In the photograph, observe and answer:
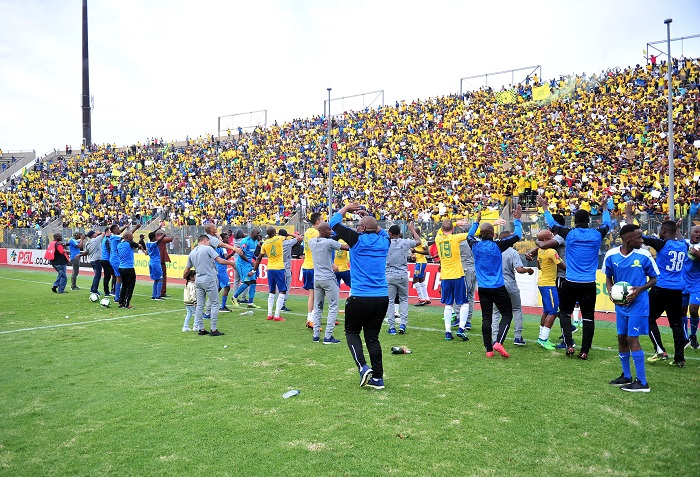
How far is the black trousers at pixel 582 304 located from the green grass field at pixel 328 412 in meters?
0.38

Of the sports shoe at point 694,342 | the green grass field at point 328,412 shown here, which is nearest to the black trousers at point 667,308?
the green grass field at point 328,412

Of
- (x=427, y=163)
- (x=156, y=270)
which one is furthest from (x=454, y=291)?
(x=427, y=163)

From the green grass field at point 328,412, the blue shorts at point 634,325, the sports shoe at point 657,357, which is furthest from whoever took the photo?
the sports shoe at point 657,357

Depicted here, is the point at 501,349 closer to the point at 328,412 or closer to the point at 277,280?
the point at 328,412

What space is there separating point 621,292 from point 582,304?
1773 mm

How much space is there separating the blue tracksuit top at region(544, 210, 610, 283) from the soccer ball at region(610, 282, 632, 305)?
1.60 metres

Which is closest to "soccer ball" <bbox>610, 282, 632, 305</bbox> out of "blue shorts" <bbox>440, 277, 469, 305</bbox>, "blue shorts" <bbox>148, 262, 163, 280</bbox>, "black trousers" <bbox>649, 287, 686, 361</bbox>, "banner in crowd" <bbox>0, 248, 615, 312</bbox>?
"black trousers" <bbox>649, 287, 686, 361</bbox>

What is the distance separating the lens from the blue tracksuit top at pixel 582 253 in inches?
325

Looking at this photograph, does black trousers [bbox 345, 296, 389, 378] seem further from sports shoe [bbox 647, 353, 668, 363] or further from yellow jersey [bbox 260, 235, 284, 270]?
yellow jersey [bbox 260, 235, 284, 270]

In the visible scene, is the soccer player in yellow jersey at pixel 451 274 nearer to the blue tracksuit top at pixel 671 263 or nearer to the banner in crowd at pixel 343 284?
the banner in crowd at pixel 343 284

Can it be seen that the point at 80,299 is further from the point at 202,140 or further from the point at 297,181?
the point at 202,140

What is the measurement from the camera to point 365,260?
7062 millimetres

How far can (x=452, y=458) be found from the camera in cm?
480

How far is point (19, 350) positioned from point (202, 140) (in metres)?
34.4
